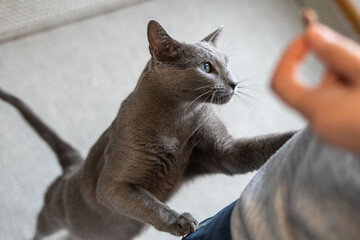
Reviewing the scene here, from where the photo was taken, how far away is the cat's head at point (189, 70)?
0.95 metres

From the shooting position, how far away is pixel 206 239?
Result: 720 mm

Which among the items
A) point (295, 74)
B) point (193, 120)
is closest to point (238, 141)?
point (193, 120)

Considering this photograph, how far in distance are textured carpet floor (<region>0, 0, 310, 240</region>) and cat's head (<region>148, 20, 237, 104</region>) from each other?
428mm

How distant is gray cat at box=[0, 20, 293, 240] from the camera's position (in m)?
0.95

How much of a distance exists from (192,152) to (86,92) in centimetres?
79

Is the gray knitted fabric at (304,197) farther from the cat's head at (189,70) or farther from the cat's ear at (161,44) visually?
the cat's ear at (161,44)

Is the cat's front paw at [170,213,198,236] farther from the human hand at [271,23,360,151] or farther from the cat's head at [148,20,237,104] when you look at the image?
the human hand at [271,23,360,151]

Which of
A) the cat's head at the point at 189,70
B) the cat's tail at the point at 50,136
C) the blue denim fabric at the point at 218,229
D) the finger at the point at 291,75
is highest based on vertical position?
the finger at the point at 291,75

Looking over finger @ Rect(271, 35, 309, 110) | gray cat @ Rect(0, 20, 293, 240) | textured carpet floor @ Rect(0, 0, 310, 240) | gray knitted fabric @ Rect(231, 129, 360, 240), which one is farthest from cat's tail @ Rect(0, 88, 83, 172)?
finger @ Rect(271, 35, 309, 110)

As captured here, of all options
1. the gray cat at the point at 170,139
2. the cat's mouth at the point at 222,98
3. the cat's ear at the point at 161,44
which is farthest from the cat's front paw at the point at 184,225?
the cat's ear at the point at 161,44

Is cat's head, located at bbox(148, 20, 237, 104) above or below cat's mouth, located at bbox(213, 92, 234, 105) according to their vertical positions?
above

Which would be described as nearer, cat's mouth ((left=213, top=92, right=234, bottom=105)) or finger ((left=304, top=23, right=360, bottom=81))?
finger ((left=304, top=23, right=360, bottom=81))

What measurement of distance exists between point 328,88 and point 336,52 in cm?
3

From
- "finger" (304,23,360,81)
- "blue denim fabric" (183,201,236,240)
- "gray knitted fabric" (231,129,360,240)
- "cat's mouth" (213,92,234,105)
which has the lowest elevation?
"blue denim fabric" (183,201,236,240)
